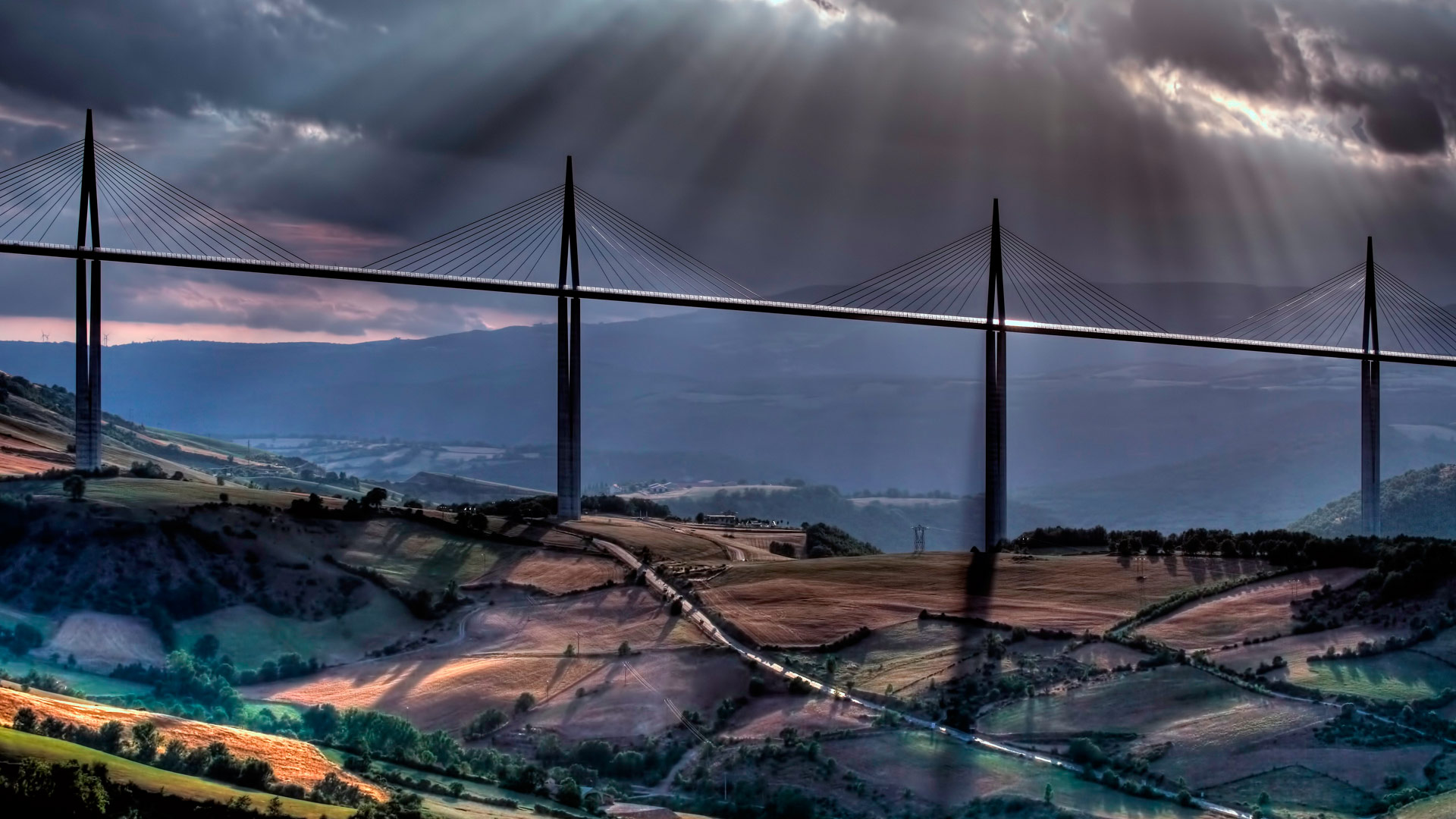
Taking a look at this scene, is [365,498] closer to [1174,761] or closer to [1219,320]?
[1174,761]

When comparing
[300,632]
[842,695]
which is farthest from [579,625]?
[842,695]

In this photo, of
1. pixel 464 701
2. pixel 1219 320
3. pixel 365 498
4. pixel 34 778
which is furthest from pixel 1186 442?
pixel 34 778

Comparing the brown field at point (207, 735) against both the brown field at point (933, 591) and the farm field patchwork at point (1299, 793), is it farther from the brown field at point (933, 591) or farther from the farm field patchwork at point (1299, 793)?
the farm field patchwork at point (1299, 793)

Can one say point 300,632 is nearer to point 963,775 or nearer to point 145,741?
point 145,741

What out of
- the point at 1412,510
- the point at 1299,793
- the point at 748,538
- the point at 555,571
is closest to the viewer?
the point at 1299,793

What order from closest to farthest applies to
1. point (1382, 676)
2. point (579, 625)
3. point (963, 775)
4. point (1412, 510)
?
point (963, 775) → point (1382, 676) → point (579, 625) → point (1412, 510)

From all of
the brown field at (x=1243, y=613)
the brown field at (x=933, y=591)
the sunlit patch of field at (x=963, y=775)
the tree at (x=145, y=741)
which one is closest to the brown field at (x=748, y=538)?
the brown field at (x=933, y=591)
